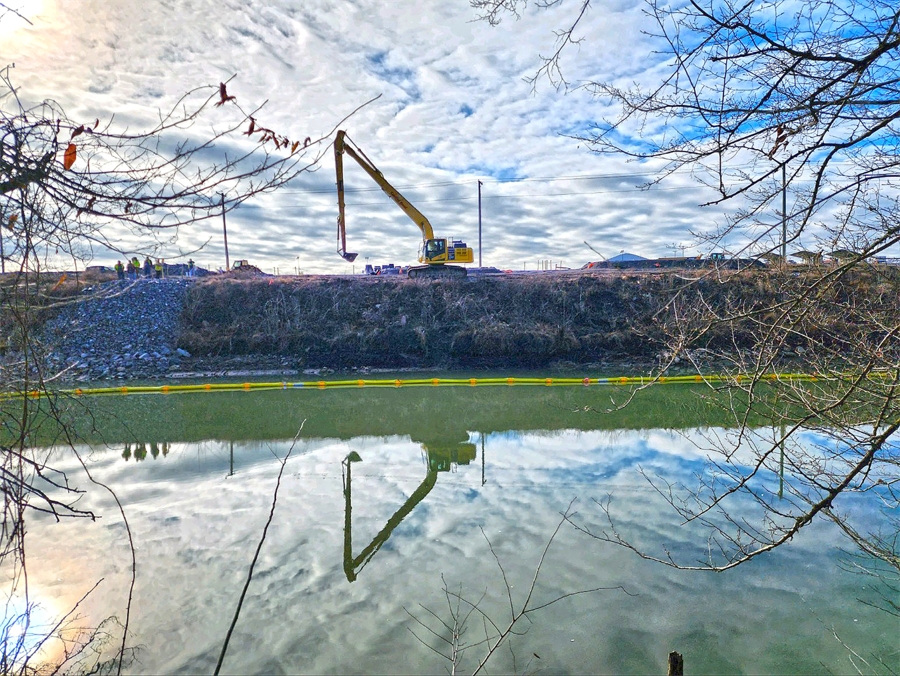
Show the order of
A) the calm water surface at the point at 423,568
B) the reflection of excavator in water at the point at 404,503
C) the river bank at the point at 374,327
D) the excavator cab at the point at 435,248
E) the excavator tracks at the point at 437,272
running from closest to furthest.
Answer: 1. the calm water surface at the point at 423,568
2. the reflection of excavator in water at the point at 404,503
3. the river bank at the point at 374,327
4. the excavator cab at the point at 435,248
5. the excavator tracks at the point at 437,272

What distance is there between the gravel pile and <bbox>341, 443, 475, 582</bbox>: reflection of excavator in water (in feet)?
40.1

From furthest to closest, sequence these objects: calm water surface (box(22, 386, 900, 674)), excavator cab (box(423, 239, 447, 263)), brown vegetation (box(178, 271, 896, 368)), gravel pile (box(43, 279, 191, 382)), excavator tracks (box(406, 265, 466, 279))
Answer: excavator tracks (box(406, 265, 466, 279)) → excavator cab (box(423, 239, 447, 263)) → brown vegetation (box(178, 271, 896, 368)) → gravel pile (box(43, 279, 191, 382)) → calm water surface (box(22, 386, 900, 674))

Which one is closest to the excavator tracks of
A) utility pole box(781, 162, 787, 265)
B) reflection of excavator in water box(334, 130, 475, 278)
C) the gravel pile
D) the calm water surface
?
reflection of excavator in water box(334, 130, 475, 278)

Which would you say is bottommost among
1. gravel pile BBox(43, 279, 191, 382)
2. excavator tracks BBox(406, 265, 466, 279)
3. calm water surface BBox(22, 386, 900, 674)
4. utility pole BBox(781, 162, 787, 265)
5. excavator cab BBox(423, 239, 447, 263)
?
calm water surface BBox(22, 386, 900, 674)

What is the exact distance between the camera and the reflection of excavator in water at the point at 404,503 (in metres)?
4.57

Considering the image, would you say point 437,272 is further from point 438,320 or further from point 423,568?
point 423,568

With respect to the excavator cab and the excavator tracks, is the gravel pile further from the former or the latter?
the excavator cab

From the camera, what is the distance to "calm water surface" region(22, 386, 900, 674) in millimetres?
3408

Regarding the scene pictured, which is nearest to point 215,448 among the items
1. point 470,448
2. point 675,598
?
point 470,448

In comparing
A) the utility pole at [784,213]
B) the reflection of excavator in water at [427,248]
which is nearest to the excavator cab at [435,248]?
the reflection of excavator in water at [427,248]

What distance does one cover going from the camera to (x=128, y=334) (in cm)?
1833

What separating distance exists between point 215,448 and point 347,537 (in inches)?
179

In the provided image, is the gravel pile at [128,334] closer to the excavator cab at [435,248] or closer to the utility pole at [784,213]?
the excavator cab at [435,248]

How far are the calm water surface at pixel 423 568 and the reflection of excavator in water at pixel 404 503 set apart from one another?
0.03m
